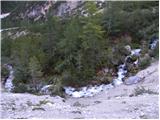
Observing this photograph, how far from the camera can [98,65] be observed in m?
37.5

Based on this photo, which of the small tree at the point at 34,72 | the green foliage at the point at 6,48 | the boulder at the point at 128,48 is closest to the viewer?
the small tree at the point at 34,72

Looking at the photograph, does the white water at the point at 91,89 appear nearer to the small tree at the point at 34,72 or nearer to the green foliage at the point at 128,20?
the small tree at the point at 34,72

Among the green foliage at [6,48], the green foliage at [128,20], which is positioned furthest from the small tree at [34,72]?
the green foliage at [6,48]

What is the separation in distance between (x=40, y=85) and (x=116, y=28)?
1166 centimetres

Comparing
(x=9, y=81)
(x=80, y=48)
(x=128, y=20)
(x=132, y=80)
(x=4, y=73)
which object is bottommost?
(x=9, y=81)

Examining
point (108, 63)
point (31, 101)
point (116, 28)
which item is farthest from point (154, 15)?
point (31, 101)

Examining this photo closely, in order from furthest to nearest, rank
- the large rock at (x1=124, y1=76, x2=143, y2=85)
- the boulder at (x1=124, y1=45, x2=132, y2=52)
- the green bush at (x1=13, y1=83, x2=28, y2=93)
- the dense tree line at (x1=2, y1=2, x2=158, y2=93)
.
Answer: the boulder at (x1=124, y1=45, x2=132, y2=52)
the dense tree line at (x1=2, y1=2, x2=158, y2=93)
the green bush at (x1=13, y1=83, x2=28, y2=93)
the large rock at (x1=124, y1=76, x2=143, y2=85)

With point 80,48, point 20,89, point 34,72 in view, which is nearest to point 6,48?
point 80,48

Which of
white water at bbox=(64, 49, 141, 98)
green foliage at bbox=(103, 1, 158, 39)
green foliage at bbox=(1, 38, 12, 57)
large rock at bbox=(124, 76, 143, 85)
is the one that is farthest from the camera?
green foliage at bbox=(1, 38, 12, 57)

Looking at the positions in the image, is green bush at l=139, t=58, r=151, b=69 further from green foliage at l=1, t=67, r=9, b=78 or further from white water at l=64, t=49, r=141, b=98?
green foliage at l=1, t=67, r=9, b=78

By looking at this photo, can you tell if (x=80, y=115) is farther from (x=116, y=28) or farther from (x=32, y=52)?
(x=116, y=28)

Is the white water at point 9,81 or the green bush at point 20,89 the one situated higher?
the green bush at point 20,89

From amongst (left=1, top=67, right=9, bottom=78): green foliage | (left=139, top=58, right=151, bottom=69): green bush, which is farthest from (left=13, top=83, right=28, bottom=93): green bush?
(left=139, top=58, right=151, bottom=69): green bush

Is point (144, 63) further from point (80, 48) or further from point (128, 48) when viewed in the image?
point (80, 48)
